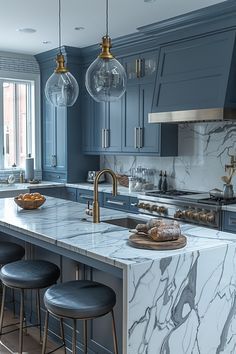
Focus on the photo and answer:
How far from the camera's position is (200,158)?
4820 mm

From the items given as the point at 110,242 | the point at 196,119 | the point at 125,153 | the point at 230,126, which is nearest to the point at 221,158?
the point at 230,126

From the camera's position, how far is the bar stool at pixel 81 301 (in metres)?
2.16

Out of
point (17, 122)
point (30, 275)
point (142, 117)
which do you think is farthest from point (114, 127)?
point (30, 275)

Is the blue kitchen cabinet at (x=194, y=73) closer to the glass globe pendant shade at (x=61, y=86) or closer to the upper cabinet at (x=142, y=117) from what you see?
the upper cabinet at (x=142, y=117)

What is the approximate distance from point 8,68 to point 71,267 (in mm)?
3877

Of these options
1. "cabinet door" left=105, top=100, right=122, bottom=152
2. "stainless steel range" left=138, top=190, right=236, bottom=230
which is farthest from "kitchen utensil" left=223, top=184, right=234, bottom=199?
"cabinet door" left=105, top=100, right=122, bottom=152

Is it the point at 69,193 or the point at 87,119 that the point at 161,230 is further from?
the point at 87,119

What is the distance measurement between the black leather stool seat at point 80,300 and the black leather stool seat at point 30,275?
0.30m

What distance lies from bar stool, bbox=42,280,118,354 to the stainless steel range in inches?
67.2

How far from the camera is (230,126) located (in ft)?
14.6

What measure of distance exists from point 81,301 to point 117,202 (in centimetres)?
285

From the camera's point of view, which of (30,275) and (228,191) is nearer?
(30,275)

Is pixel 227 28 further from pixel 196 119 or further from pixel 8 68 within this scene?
pixel 8 68

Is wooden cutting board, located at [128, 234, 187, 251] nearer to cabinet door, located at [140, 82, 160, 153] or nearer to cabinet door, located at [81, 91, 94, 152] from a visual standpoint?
cabinet door, located at [140, 82, 160, 153]
